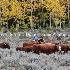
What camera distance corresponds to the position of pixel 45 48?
18281mm

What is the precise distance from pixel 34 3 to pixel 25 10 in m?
1.75

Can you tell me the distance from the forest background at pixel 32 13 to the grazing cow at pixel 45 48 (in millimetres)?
27008

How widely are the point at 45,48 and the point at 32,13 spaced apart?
→ 32.5 metres

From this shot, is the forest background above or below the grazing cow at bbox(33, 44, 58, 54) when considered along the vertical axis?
below

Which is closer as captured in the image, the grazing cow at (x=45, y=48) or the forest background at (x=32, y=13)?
the grazing cow at (x=45, y=48)

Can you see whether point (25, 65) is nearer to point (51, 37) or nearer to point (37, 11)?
point (51, 37)

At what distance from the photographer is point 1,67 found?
11258 mm

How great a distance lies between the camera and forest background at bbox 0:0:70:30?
153 feet

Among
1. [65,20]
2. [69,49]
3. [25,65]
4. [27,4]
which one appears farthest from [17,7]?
[25,65]

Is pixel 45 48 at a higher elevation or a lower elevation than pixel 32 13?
higher

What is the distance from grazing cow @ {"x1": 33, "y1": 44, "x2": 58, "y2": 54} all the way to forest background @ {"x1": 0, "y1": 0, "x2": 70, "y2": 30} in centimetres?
2701

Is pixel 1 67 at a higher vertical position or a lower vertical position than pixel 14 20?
higher

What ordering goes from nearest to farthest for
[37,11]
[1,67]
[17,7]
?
[1,67] → [17,7] → [37,11]

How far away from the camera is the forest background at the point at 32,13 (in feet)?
153
